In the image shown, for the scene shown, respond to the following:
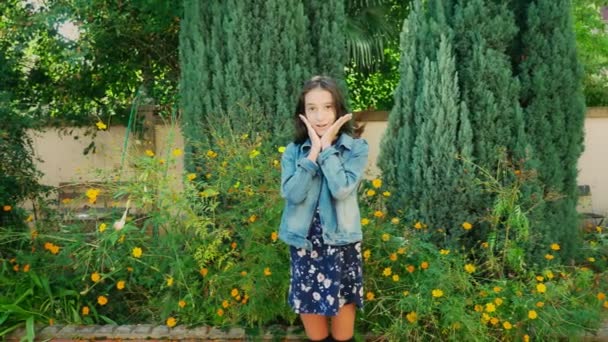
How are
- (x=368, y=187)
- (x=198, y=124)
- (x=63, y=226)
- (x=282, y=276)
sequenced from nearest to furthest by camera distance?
(x=282, y=276), (x=63, y=226), (x=368, y=187), (x=198, y=124)

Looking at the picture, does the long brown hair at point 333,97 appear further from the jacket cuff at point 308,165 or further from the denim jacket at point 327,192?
the jacket cuff at point 308,165

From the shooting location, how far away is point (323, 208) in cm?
291

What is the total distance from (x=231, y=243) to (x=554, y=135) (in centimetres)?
255

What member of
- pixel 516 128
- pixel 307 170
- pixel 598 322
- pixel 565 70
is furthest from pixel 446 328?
pixel 565 70

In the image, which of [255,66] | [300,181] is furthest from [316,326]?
[255,66]

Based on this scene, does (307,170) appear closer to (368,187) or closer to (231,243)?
(231,243)

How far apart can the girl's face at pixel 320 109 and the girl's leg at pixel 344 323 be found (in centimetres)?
85

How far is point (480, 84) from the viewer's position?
4.56m

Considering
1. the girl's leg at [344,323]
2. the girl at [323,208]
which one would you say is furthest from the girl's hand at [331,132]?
the girl's leg at [344,323]

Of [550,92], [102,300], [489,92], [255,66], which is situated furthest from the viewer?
[255,66]

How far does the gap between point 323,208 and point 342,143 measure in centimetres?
31

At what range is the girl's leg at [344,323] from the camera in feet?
10.1

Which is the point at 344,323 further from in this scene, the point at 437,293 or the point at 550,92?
the point at 550,92

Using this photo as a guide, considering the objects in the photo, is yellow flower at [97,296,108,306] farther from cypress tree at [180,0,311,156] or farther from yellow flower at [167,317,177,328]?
cypress tree at [180,0,311,156]
